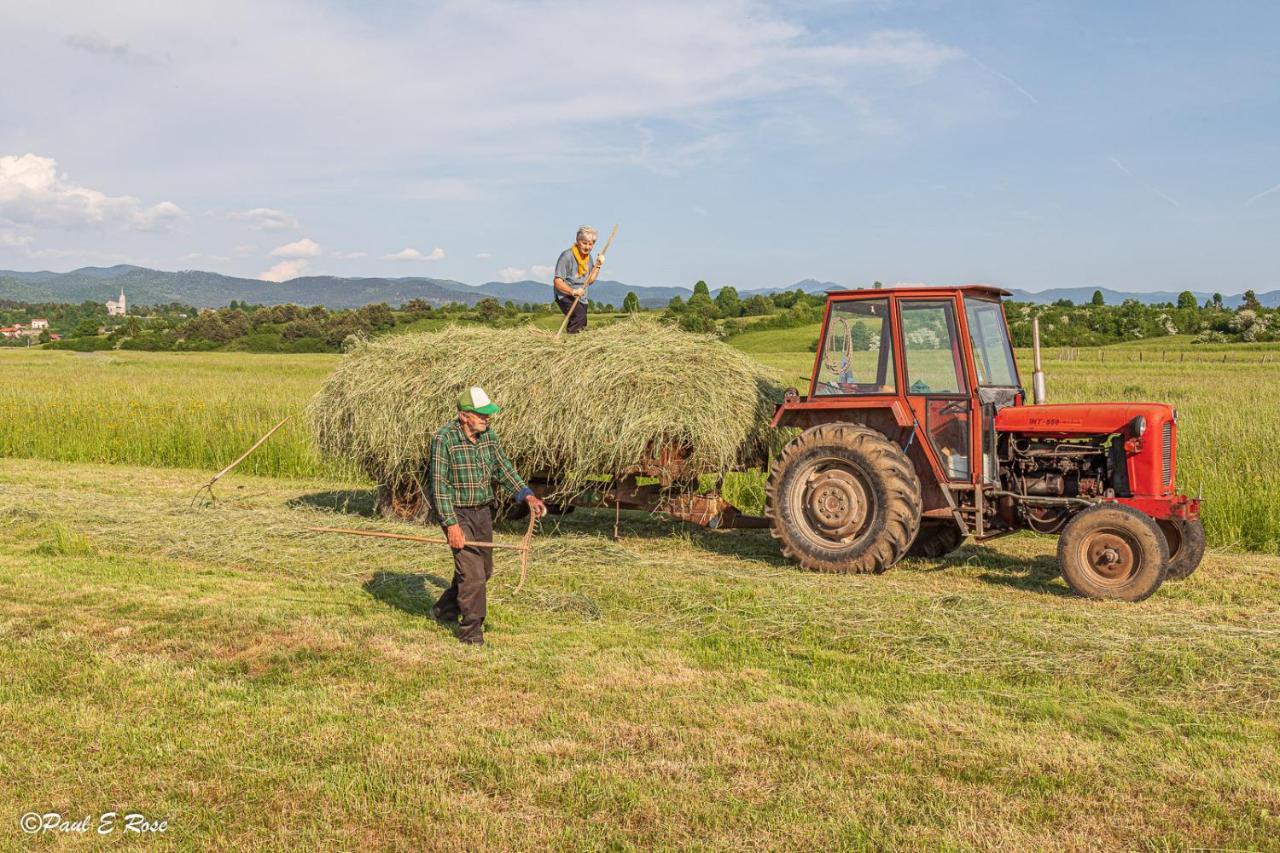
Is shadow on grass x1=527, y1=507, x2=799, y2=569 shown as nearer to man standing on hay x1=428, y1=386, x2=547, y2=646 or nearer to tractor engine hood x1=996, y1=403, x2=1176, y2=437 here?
tractor engine hood x1=996, y1=403, x2=1176, y2=437

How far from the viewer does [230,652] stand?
20.9 ft

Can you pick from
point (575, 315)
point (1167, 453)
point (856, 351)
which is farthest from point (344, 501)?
point (1167, 453)

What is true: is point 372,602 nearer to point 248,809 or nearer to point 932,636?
point 248,809

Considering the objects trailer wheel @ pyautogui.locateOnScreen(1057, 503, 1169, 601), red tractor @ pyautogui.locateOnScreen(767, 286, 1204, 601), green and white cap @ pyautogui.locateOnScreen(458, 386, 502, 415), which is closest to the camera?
green and white cap @ pyautogui.locateOnScreen(458, 386, 502, 415)

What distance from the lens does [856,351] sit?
351 inches

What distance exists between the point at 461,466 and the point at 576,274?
451 cm

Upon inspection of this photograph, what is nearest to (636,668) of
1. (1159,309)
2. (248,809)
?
(248,809)

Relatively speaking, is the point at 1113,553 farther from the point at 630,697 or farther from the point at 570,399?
the point at 570,399

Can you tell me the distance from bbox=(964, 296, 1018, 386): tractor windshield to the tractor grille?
1264 mm

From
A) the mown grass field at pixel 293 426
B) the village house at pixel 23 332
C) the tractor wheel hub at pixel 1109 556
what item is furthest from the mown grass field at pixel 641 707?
the village house at pixel 23 332

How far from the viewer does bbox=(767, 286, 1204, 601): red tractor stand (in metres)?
8.15

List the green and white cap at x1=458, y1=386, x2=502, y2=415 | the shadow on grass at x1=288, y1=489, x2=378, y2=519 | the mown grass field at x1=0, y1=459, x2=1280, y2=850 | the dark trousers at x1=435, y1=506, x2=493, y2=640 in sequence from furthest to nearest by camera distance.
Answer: the shadow on grass at x1=288, y1=489, x2=378, y2=519
the green and white cap at x1=458, y1=386, x2=502, y2=415
the dark trousers at x1=435, y1=506, x2=493, y2=640
the mown grass field at x1=0, y1=459, x2=1280, y2=850

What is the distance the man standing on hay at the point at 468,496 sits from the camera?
664cm

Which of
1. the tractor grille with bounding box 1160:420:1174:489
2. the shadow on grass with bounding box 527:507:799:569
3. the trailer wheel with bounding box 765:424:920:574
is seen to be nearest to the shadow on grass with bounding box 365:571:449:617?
the shadow on grass with bounding box 527:507:799:569
